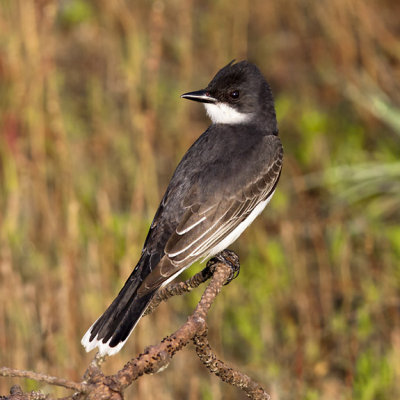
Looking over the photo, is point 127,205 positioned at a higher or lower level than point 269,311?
higher

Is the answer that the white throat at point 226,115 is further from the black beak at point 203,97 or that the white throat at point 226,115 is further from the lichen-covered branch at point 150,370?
the lichen-covered branch at point 150,370

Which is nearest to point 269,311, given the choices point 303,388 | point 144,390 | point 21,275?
point 303,388

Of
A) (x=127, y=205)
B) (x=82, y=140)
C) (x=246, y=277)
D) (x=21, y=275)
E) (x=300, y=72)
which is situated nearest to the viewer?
(x=21, y=275)

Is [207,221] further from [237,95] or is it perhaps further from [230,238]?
[237,95]

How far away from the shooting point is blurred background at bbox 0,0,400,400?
487cm

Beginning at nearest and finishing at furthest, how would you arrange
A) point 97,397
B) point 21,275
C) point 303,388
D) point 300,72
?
point 97,397
point 303,388
point 21,275
point 300,72

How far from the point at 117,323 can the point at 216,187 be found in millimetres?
1094

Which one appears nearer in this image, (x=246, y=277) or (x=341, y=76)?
(x=246, y=277)

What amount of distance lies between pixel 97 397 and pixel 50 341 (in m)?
3.06

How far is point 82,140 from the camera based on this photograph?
7.47 meters

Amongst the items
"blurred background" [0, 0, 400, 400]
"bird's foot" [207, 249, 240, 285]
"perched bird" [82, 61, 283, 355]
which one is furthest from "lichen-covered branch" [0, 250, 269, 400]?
"blurred background" [0, 0, 400, 400]

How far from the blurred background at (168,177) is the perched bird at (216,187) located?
58 centimetres

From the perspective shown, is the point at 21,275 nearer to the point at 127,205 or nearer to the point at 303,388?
the point at 127,205

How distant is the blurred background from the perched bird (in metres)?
0.58
